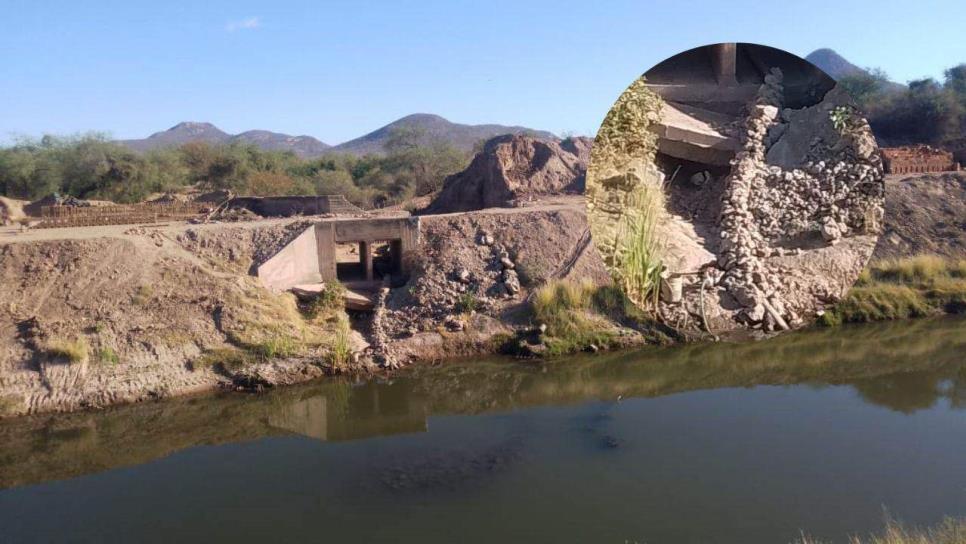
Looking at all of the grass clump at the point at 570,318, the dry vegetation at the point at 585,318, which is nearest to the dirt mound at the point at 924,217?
the dry vegetation at the point at 585,318

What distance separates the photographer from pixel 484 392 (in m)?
9.85

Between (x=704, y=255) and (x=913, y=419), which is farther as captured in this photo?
(x=913, y=419)

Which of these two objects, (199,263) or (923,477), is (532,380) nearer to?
(923,477)

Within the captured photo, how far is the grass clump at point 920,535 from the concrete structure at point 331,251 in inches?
363

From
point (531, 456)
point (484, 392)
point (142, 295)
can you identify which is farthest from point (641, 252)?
point (142, 295)

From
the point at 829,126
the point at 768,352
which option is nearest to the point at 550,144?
the point at 768,352

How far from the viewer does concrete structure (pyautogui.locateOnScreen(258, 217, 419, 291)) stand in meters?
12.1

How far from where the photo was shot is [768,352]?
10.8 metres

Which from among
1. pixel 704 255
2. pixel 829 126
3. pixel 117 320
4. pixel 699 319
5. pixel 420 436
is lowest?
pixel 420 436

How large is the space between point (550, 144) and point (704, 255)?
18.9 meters

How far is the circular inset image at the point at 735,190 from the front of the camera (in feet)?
8.97

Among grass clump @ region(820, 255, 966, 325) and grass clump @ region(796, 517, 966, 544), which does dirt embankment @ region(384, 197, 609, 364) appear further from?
grass clump @ region(796, 517, 966, 544)

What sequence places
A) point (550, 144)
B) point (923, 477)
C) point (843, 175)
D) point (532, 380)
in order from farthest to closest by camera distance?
point (550, 144) → point (532, 380) → point (923, 477) → point (843, 175)

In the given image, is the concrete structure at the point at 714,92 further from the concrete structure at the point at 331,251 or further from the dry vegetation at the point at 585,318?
the concrete structure at the point at 331,251
